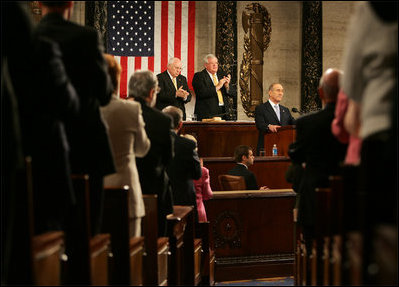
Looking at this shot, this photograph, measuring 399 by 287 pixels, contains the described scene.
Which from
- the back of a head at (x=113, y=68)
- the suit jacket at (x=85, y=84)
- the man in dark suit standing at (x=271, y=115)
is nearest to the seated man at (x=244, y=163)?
the man in dark suit standing at (x=271, y=115)

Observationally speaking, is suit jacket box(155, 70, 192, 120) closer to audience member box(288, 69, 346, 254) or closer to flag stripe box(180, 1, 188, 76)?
flag stripe box(180, 1, 188, 76)

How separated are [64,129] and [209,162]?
224 inches

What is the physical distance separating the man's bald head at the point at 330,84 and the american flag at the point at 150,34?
319 inches

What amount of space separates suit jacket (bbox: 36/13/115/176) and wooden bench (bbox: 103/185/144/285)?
134 mm

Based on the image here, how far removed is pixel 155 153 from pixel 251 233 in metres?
3.15

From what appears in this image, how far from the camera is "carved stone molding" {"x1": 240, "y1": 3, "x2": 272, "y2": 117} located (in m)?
12.9

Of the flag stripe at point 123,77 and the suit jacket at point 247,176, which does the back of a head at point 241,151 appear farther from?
the flag stripe at point 123,77

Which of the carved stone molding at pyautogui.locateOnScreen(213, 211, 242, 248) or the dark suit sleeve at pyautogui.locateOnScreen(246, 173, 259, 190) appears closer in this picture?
the carved stone molding at pyautogui.locateOnScreen(213, 211, 242, 248)

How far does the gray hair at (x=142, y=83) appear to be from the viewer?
175 inches

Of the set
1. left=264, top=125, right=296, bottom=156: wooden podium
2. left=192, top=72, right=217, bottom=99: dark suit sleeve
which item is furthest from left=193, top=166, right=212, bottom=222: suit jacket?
left=192, top=72, right=217, bottom=99: dark suit sleeve

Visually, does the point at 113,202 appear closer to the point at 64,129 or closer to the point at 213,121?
the point at 64,129

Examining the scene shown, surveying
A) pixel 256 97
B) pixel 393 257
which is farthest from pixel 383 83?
pixel 256 97

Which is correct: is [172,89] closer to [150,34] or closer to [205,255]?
[150,34]

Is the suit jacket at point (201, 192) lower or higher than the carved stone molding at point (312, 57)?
lower
